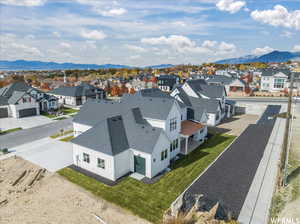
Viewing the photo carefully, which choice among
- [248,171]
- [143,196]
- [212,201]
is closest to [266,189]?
[248,171]

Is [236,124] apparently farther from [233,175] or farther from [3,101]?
[3,101]

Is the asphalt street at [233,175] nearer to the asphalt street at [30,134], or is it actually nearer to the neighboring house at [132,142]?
the neighboring house at [132,142]

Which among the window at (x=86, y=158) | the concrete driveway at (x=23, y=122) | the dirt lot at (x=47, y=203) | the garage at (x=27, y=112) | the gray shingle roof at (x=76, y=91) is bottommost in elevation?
the dirt lot at (x=47, y=203)

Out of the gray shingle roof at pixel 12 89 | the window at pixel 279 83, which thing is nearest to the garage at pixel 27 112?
the gray shingle roof at pixel 12 89

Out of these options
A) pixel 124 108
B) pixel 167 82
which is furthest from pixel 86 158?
pixel 167 82

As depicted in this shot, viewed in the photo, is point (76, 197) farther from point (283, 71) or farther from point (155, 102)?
point (283, 71)

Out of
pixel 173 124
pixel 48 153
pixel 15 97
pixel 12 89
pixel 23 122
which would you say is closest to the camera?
pixel 173 124
